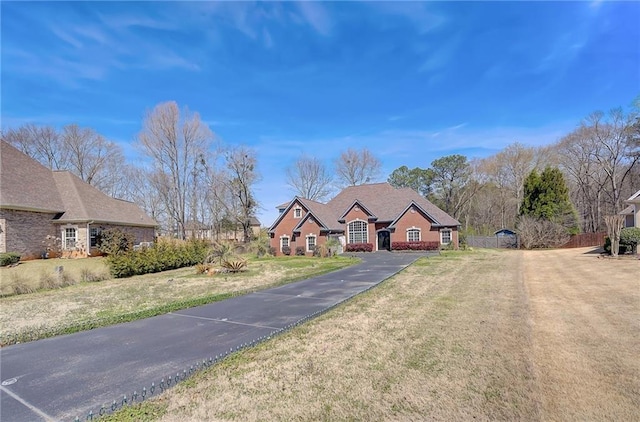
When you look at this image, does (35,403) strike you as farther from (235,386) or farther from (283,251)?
(283,251)

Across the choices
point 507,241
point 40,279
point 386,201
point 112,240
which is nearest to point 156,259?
point 40,279

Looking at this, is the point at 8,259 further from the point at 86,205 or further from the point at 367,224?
the point at 367,224

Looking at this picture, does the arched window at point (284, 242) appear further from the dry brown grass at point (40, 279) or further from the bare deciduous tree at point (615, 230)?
the bare deciduous tree at point (615, 230)

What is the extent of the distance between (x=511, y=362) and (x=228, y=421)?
3.79 meters

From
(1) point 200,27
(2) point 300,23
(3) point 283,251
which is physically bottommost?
(3) point 283,251

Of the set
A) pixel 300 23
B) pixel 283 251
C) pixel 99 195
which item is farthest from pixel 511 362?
pixel 99 195

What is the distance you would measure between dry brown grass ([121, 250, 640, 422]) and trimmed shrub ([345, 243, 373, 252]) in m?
23.1

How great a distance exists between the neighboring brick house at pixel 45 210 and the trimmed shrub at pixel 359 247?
63.4 ft

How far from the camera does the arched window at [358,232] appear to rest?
3216cm

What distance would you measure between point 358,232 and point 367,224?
120 centimetres

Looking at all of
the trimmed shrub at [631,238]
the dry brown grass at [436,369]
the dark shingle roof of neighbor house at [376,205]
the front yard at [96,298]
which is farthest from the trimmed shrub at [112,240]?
the trimmed shrub at [631,238]

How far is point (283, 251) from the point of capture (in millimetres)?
30781

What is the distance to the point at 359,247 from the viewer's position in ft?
102

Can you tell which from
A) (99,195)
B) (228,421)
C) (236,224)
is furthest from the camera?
(236,224)
